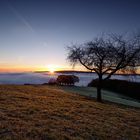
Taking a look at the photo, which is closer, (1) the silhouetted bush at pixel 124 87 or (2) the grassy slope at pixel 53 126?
(2) the grassy slope at pixel 53 126

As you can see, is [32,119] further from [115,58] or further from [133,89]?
[133,89]

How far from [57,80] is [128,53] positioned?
26.2 meters

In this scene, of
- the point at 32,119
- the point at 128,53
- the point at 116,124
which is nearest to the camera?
the point at 32,119

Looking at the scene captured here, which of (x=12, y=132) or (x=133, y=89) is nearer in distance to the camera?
(x=12, y=132)

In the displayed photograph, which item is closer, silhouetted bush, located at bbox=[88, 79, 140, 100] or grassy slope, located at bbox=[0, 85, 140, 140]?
grassy slope, located at bbox=[0, 85, 140, 140]

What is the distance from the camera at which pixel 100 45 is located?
1941 centimetres

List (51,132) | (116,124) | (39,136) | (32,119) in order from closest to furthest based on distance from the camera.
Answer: (39,136), (51,132), (32,119), (116,124)

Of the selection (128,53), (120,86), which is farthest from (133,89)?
(128,53)

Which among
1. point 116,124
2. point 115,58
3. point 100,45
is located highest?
point 100,45

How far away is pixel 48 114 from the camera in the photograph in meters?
10.1

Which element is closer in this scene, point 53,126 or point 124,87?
point 53,126

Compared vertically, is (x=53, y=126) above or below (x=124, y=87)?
below

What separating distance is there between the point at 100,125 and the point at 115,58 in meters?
10.5

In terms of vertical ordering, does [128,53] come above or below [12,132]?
above
